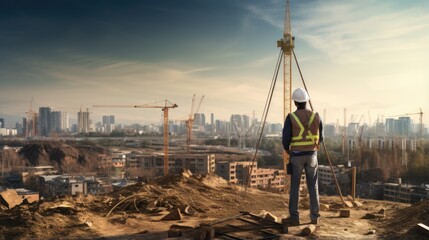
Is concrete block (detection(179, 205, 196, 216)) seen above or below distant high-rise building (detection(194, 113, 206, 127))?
below

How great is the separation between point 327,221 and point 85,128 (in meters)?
132

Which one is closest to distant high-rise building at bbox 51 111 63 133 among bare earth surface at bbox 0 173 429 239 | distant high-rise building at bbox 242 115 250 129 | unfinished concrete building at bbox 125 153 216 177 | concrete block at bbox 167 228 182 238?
distant high-rise building at bbox 242 115 250 129

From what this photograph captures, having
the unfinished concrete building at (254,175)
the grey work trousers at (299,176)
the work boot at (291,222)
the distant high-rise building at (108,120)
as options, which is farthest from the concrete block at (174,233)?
the distant high-rise building at (108,120)

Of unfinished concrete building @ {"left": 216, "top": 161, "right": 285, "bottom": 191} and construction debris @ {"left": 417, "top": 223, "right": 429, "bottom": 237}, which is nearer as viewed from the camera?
construction debris @ {"left": 417, "top": 223, "right": 429, "bottom": 237}

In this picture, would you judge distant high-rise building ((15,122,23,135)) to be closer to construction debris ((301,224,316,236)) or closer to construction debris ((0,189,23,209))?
construction debris ((0,189,23,209))

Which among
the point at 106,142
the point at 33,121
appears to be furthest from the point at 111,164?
the point at 33,121

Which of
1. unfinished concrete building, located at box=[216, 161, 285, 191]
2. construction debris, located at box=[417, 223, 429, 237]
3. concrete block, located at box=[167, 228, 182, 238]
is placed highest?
construction debris, located at box=[417, 223, 429, 237]

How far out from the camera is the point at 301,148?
4.73 m

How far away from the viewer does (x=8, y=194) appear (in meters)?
7.52

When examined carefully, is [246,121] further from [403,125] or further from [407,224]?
[407,224]

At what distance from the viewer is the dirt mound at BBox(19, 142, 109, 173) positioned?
212 ft

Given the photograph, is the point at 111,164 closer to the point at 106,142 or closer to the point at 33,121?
the point at 106,142

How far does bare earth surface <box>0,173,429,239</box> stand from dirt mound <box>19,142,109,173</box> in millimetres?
59891

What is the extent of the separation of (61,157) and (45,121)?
61423 millimetres
